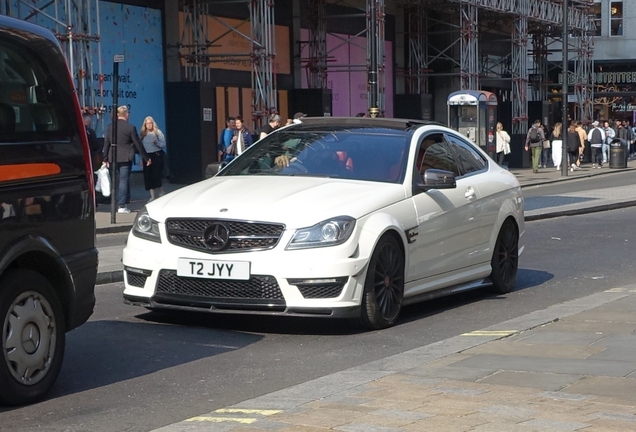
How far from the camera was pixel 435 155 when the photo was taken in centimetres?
1009

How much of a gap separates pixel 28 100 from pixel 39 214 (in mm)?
615

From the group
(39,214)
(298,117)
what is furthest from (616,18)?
(39,214)

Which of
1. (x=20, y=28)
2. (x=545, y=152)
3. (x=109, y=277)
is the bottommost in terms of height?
(x=545, y=152)

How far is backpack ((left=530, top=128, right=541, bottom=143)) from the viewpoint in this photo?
136ft

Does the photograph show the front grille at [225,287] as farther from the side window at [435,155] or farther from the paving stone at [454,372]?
the side window at [435,155]

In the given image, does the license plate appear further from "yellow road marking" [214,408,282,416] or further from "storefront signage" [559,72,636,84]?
"storefront signage" [559,72,636,84]

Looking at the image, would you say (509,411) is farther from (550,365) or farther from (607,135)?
(607,135)

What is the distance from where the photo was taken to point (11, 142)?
6152mm

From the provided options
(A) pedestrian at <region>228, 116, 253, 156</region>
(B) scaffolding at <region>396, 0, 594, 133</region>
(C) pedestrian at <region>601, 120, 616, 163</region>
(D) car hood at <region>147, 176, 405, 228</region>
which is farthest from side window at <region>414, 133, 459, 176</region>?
(C) pedestrian at <region>601, 120, 616, 163</region>

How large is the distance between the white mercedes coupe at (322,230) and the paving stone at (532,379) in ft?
6.46

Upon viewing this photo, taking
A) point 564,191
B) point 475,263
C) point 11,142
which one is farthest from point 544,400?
point 564,191

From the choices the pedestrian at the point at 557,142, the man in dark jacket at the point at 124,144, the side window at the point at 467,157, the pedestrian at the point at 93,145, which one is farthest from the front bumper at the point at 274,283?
the pedestrian at the point at 557,142

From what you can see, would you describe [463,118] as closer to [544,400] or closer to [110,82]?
[110,82]

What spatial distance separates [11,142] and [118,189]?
15.7 metres
